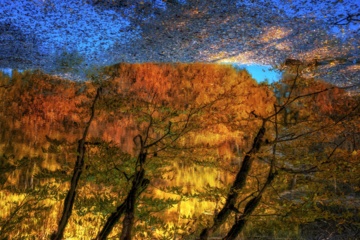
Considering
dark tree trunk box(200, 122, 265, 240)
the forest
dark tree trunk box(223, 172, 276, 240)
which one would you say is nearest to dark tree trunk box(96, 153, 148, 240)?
the forest

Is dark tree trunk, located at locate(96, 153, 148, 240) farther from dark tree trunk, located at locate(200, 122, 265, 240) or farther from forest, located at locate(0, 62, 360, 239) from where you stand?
dark tree trunk, located at locate(200, 122, 265, 240)

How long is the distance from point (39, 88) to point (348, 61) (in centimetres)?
948

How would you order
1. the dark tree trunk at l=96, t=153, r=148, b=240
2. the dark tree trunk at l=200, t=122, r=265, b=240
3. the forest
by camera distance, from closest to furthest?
the dark tree trunk at l=96, t=153, r=148, b=240 < the forest < the dark tree trunk at l=200, t=122, r=265, b=240

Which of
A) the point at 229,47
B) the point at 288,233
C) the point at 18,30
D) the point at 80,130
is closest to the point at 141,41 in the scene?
the point at 229,47

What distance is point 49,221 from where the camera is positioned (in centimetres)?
489

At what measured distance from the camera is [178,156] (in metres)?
2.96

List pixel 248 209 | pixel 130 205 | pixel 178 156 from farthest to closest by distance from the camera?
pixel 178 156 < pixel 248 209 < pixel 130 205

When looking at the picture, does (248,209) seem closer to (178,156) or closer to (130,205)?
(178,156)

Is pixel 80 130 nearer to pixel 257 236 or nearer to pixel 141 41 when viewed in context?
pixel 141 41

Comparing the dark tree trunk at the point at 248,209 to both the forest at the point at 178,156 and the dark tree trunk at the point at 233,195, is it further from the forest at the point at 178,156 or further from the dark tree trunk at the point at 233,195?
the dark tree trunk at the point at 233,195

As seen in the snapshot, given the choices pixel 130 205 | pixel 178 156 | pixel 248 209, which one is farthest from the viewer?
pixel 178 156

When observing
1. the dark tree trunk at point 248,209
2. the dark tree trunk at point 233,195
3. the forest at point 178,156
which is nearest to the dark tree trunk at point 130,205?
the forest at point 178,156

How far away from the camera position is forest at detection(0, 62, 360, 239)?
2516mm

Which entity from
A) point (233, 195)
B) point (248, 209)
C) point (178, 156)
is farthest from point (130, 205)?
point (248, 209)
